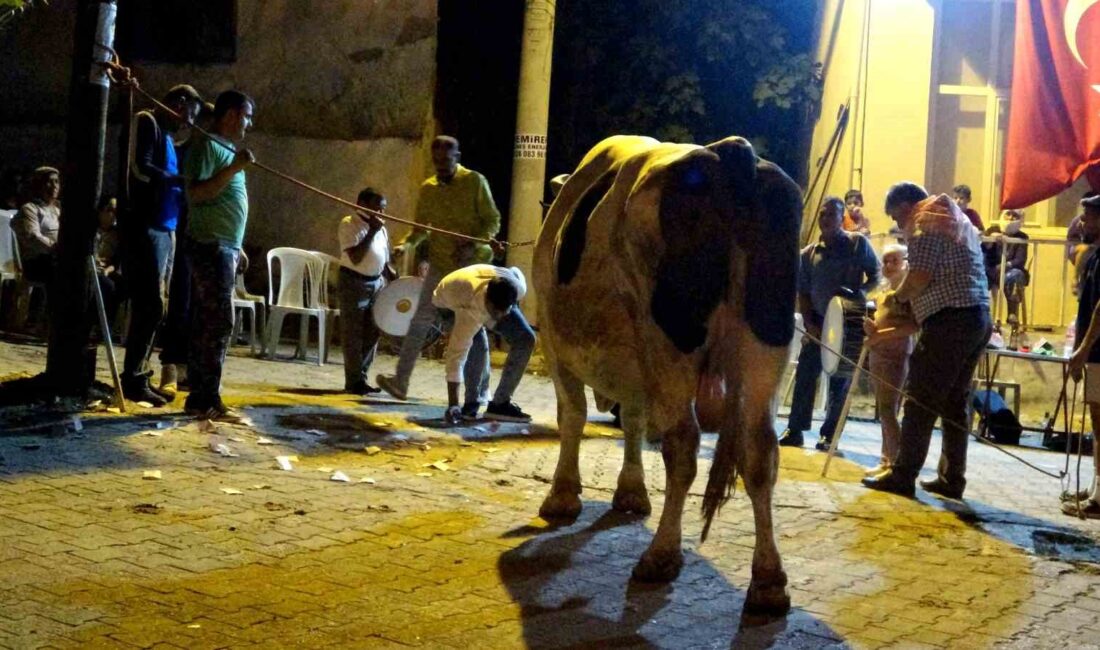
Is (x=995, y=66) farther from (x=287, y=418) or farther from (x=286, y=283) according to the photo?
(x=287, y=418)

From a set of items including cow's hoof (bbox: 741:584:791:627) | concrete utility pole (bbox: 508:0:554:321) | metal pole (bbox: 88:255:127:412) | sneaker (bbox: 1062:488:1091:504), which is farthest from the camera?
concrete utility pole (bbox: 508:0:554:321)

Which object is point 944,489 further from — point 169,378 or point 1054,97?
point 1054,97

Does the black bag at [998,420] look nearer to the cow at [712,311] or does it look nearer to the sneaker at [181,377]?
the cow at [712,311]

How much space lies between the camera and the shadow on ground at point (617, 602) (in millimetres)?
4406

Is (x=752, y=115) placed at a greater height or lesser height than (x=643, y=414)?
greater

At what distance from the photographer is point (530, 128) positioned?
47.6 ft

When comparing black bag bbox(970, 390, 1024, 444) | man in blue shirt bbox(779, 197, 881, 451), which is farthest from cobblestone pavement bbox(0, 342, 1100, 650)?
black bag bbox(970, 390, 1024, 444)

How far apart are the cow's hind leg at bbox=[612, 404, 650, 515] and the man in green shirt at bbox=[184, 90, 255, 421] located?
285 centimetres

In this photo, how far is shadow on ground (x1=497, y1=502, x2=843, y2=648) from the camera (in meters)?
4.41

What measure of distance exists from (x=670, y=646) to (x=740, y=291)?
149 centimetres

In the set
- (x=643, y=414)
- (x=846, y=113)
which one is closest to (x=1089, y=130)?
(x=846, y=113)

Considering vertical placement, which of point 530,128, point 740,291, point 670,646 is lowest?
point 670,646

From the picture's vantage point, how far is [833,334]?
9.27 metres

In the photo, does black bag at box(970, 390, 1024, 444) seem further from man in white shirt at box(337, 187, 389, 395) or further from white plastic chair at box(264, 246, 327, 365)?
white plastic chair at box(264, 246, 327, 365)
